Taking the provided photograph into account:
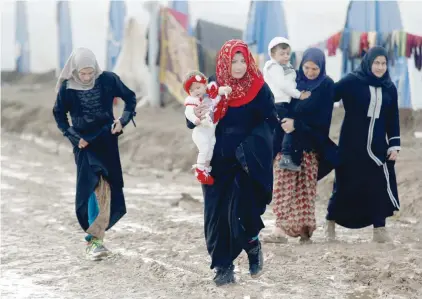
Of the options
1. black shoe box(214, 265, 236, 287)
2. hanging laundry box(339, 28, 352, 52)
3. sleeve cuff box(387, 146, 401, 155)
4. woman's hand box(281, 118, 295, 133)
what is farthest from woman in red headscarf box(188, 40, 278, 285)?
hanging laundry box(339, 28, 352, 52)

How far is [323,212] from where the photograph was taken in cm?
702

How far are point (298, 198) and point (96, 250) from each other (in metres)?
1.48

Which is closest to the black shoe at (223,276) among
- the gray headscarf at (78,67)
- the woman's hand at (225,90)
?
the woman's hand at (225,90)

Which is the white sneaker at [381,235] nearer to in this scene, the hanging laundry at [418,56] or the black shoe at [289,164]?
the black shoe at [289,164]

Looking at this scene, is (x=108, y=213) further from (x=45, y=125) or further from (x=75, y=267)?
(x=45, y=125)

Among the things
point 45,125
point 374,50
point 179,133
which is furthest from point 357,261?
point 45,125

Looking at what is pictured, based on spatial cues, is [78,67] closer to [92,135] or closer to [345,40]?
[92,135]

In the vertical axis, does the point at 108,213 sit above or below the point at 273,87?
below

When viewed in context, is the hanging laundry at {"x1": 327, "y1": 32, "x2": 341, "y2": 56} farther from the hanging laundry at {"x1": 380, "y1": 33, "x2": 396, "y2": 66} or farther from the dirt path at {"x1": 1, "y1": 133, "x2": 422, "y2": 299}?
the dirt path at {"x1": 1, "y1": 133, "x2": 422, "y2": 299}

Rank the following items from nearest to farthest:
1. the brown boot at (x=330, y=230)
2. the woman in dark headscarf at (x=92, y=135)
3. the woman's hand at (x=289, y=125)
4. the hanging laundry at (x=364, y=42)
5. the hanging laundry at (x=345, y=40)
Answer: the woman in dark headscarf at (x=92, y=135) → the woman's hand at (x=289, y=125) → the brown boot at (x=330, y=230) → the hanging laundry at (x=364, y=42) → the hanging laundry at (x=345, y=40)

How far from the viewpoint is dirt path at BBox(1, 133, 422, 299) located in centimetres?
435

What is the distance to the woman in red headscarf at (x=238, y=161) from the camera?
4273 millimetres

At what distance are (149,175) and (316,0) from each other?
3793mm

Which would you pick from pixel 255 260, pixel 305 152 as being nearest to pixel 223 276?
pixel 255 260
